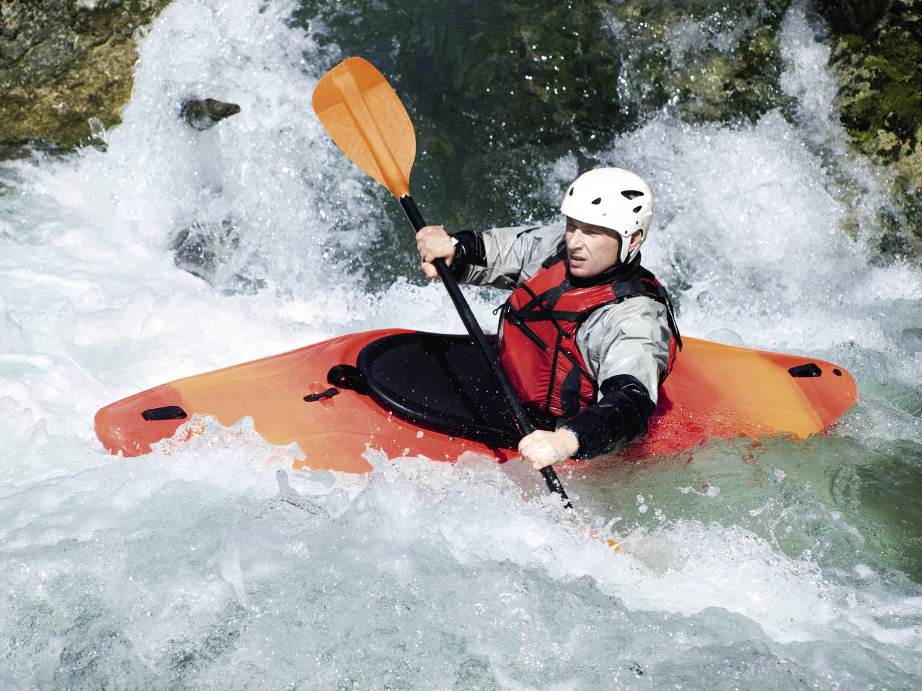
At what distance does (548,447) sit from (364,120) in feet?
6.57

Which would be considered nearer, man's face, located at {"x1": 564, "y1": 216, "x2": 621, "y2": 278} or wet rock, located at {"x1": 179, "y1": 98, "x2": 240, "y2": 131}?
man's face, located at {"x1": 564, "y1": 216, "x2": 621, "y2": 278}

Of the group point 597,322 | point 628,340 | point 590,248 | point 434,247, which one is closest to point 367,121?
point 434,247

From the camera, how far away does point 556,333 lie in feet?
10.2

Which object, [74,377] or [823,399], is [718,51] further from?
[74,377]

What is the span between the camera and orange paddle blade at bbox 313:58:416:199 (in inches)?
154

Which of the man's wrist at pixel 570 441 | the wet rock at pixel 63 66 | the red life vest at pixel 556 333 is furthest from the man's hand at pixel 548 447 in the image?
the wet rock at pixel 63 66

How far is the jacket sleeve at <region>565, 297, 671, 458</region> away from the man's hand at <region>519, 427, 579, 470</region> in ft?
0.11

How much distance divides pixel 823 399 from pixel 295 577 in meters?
2.27

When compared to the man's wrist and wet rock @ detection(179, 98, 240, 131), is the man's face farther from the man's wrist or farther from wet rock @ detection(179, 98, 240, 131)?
wet rock @ detection(179, 98, 240, 131)

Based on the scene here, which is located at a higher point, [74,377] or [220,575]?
[74,377]

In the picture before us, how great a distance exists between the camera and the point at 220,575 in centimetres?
271

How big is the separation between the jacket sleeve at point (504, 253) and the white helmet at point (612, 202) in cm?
50

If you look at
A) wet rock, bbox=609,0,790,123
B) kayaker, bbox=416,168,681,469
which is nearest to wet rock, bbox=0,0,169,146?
wet rock, bbox=609,0,790,123

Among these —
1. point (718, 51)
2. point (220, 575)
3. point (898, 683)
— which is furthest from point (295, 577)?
point (718, 51)
